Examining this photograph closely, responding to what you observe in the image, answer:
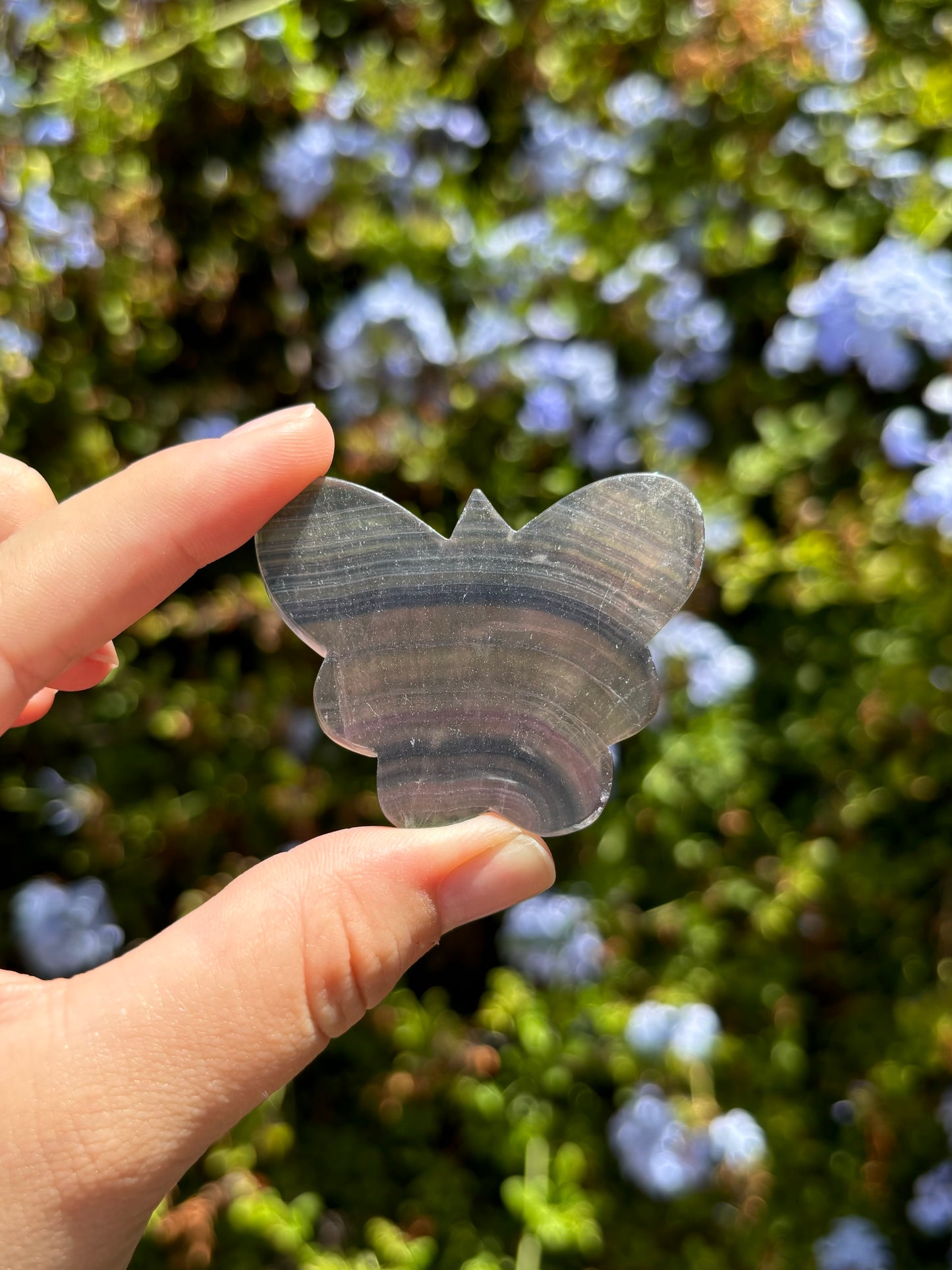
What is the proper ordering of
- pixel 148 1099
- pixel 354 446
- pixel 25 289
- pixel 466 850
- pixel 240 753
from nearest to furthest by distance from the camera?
pixel 148 1099 → pixel 466 850 → pixel 25 289 → pixel 354 446 → pixel 240 753

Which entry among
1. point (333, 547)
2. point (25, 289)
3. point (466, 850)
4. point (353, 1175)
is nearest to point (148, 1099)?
Answer: point (466, 850)

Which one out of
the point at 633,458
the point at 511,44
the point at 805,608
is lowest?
the point at 805,608

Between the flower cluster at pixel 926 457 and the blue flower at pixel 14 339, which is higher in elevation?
the blue flower at pixel 14 339

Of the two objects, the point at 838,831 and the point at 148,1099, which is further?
the point at 838,831

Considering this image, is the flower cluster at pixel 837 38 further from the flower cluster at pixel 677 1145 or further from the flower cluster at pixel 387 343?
the flower cluster at pixel 677 1145

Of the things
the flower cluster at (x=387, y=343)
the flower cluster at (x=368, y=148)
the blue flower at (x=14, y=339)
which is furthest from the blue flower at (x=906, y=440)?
the blue flower at (x=14, y=339)

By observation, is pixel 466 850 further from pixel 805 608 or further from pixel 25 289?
pixel 25 289
